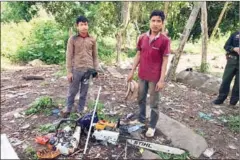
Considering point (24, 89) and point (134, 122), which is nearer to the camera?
point (134, 122)

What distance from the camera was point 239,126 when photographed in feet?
15.1

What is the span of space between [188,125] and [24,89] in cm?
328

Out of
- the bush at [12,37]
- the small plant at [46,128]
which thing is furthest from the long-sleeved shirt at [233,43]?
the bush at [12,37]

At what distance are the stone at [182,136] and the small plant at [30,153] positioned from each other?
5.60ft

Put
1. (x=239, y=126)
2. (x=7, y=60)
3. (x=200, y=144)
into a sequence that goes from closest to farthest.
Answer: (x=200, y=144) < (x=239, y=126) < (x=7, y=60)

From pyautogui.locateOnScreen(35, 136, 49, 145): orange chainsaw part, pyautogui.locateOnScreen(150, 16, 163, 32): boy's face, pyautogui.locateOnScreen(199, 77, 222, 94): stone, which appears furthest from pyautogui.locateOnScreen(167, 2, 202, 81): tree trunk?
pyautogui.locateOnScreen(35, 136, 49, 145): orange chainsaw part

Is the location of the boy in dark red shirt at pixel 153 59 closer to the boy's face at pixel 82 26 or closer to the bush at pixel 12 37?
the boy's face at pixel 82 26

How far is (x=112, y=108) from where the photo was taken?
4820mm

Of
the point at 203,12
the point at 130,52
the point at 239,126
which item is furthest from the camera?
the point at 130,52

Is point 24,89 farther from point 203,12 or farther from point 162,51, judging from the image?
point 203,12

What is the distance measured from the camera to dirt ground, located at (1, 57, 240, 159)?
3.56 metres

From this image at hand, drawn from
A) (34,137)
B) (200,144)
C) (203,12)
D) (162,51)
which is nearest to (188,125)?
(200,144)

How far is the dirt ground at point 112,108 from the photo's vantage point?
3.56 meters

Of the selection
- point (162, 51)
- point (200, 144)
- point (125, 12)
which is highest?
point (125, 12)
